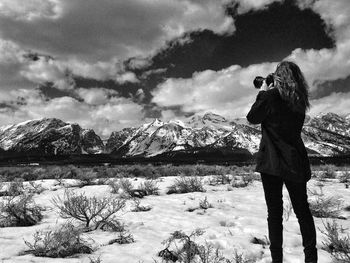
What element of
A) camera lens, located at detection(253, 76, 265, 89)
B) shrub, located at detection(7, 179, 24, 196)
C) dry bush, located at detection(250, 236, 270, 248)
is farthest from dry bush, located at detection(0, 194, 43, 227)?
camera lens, located at detection(253, 76, 265, 89)

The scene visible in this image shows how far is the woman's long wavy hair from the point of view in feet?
11.8

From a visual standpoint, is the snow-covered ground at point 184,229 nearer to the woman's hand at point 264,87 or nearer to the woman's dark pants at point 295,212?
the woman's dark pants at point 295,212

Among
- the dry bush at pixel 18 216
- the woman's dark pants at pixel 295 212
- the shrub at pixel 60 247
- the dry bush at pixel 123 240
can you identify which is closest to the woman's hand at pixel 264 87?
the woman's dark pants at pixel 295 212

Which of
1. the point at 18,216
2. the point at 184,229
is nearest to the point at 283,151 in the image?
the point at 184,229

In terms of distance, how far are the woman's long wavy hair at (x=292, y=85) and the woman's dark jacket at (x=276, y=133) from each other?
7 cm

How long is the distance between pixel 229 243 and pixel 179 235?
70cm

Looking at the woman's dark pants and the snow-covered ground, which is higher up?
the woman's dark pants

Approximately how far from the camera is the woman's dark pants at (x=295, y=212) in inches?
136

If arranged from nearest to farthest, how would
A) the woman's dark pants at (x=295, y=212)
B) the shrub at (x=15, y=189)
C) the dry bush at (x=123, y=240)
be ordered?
the woman's dark pants at (x=295, y=212) < the dry bush at (x=123, y=240) < the shrub at (x=15, y=189)

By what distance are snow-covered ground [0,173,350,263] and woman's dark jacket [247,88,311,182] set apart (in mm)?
1171

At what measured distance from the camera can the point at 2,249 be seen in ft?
14.0

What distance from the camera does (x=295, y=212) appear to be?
11.6 feet

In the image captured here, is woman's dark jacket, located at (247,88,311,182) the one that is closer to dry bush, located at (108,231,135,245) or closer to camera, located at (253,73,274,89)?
camera, located at (253,73,274,89)

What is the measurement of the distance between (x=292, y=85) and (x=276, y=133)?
1.73 ft
